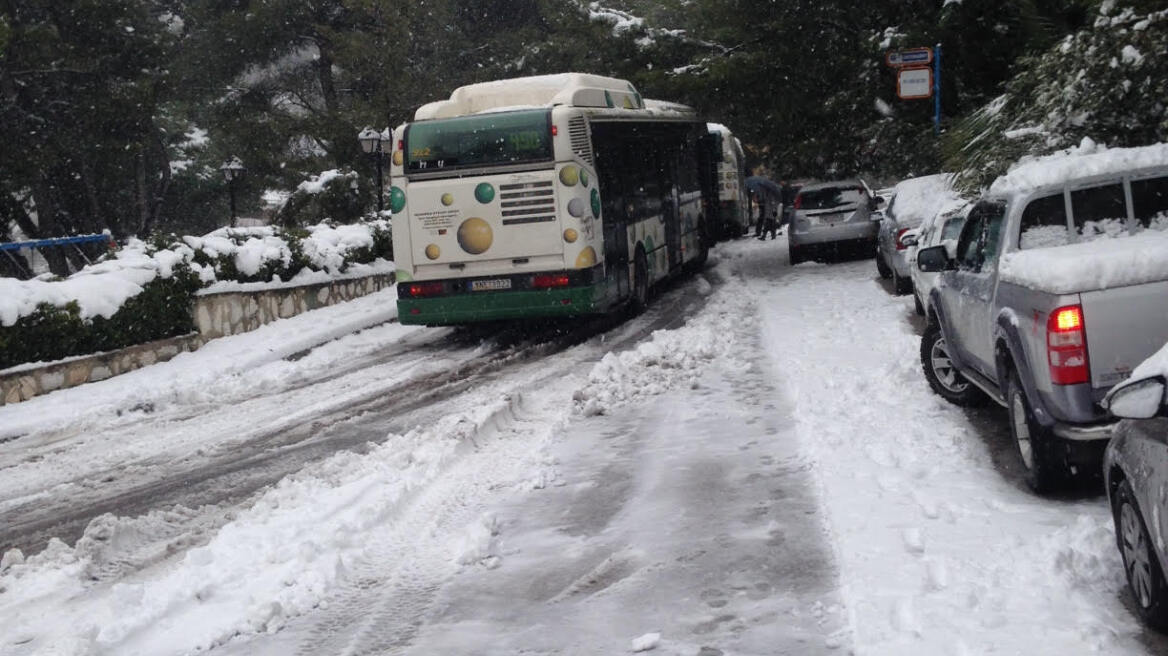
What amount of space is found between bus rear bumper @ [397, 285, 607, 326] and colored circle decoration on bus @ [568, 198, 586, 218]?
94 centimetres

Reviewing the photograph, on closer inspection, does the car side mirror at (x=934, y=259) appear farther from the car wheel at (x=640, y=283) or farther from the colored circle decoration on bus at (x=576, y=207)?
the car wheel at (x=640, y=283)

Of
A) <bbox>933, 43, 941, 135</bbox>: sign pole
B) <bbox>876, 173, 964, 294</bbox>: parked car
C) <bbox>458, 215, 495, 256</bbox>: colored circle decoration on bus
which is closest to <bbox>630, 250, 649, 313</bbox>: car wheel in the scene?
<bbox>458, 215, 495, 256</bbox>: colored circle decoration on bus

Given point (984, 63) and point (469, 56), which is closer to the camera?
point (984, 63)

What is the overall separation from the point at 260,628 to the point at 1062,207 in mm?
5169

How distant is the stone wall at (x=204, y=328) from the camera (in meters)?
13.0

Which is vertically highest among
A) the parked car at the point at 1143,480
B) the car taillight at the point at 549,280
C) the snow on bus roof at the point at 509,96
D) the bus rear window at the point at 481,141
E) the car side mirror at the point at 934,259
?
the snow on bus roof at the point at 509,96

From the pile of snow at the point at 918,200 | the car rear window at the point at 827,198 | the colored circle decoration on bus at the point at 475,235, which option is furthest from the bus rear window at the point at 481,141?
the car rear window at the point at 827,198

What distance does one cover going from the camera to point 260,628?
5281mm

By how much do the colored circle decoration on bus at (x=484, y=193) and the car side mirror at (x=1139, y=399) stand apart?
11.2 metres

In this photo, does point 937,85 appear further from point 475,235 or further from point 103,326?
point 103,326

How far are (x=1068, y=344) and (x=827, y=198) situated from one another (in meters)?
18.1

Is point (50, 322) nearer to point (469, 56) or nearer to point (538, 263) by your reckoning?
point (538, 263)

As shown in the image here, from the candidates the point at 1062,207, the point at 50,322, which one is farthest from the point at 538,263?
the point at 1062,207

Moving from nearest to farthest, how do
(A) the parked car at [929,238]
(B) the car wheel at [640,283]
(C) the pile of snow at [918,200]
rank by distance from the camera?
(A) the parked car at [929,238] < (C) the pile of snow at [918,200] < (B) the car wheel at [640,283]
